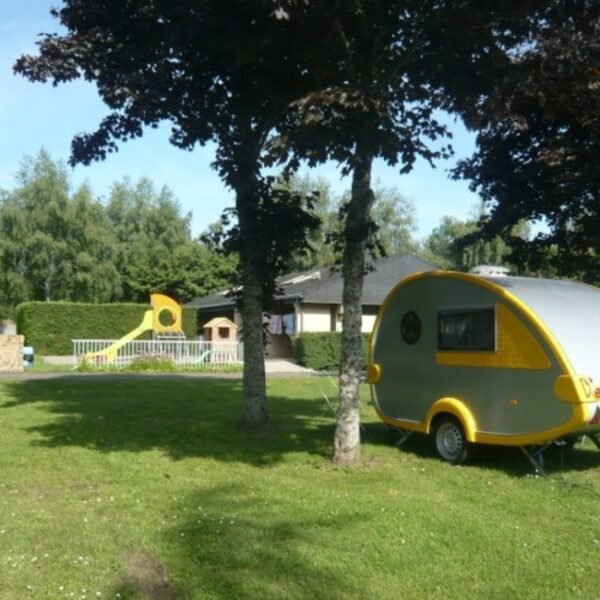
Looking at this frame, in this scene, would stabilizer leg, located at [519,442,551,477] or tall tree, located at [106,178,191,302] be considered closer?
stabilizer leg, located at [519,442,551,477]

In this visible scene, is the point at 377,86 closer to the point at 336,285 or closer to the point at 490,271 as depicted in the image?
the point at 490,271

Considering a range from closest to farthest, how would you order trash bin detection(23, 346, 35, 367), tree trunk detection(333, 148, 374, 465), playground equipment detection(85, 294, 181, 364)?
1. tree trunk detection(333, 148, 374, 465)
2. trash bin detection(23, 346, 35, 367)
3. playground equipment detection(85, 294, 181, 364)

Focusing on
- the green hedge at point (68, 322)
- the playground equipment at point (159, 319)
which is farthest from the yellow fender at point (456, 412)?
the green hedge at point (68, 322)

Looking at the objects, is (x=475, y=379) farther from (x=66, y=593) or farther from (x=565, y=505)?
(x=66, y=593)

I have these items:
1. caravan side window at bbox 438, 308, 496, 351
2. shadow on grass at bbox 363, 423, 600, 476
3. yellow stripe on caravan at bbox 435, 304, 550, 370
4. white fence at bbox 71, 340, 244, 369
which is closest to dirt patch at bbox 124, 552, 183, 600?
shadow on grass at bbox 363, 423, 600, 476

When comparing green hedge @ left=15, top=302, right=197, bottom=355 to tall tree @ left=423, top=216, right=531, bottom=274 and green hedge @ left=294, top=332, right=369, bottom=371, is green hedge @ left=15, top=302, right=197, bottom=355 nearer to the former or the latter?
green hedge @ left=294, top=332, right=369, bottom=371

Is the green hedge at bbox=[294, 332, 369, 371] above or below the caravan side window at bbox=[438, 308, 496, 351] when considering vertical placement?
below

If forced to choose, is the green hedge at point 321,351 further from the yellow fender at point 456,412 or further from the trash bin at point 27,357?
the yellow fender at point 456,412

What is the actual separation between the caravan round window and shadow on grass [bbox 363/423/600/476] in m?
1.50

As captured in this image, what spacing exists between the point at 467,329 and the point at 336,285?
23.7 m

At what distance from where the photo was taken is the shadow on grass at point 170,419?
1019cm

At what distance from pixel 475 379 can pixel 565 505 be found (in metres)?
2.30

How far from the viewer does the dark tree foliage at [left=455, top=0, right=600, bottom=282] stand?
8430 millimetres

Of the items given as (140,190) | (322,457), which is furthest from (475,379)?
(140,190)
